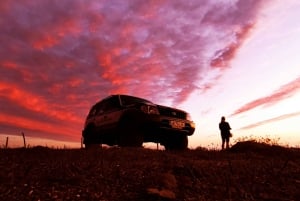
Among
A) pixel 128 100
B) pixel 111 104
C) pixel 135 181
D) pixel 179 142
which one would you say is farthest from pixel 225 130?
pixel 135 181

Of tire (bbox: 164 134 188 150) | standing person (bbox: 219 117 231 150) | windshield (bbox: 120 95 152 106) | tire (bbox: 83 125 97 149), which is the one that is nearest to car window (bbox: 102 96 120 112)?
windshield (bbox: 120 95 152 106)

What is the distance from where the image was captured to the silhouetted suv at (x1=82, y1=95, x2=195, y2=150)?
10.9 metres

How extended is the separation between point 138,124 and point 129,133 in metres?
0.53

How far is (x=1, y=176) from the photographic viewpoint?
5.89m

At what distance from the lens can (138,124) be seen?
1096 centimetres

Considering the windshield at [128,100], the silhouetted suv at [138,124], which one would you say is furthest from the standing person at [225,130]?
the windshield at [128,100]

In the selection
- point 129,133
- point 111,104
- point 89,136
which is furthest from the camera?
point 89,136

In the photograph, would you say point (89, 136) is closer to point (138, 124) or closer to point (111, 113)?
Result: point (111, 113)

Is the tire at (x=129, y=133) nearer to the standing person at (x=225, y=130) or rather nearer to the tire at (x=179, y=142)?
the tire at (x=179, y=142)

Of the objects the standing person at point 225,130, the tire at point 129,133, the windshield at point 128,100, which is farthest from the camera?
the standing person at point 225,130

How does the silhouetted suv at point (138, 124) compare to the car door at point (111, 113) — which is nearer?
the silhouetted suv at point (138, 124)

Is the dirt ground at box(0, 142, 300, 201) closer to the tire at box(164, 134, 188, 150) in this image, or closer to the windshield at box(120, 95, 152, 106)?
the windshield at box(120, 95, 152, 106)

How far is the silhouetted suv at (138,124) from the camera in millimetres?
10859

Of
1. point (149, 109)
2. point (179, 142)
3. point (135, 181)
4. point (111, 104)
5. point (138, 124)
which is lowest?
point (135, 181)
